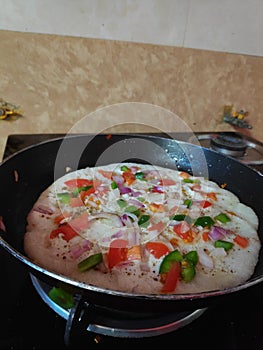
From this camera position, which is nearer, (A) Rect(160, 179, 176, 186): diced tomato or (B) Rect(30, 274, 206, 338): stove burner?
(B) Rect(30, 274, 206, 338): stove burner

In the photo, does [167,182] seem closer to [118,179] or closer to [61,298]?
[118,179]

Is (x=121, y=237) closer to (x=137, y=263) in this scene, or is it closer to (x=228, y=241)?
(x=137, y=263)

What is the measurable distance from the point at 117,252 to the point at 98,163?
51 centimetres

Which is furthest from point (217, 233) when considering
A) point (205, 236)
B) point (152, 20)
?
point (152, 20)

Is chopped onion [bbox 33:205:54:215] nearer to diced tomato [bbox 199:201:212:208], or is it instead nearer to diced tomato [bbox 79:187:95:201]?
diced tomato [bbox 79:187:95:201]

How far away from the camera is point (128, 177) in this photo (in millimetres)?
1173

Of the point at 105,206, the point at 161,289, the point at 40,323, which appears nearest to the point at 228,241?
the point at 161,289

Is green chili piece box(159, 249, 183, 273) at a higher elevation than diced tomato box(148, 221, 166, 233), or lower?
lower

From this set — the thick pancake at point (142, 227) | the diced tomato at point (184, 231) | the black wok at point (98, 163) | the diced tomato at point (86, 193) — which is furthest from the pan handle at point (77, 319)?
the diced tomato at point (86, 193)

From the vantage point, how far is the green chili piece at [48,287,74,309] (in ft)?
2.28

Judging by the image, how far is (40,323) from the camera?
0.71 metres

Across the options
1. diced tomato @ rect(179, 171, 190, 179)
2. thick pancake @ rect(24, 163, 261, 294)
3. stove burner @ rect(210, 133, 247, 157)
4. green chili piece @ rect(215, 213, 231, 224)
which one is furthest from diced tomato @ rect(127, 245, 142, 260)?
stove burner @ rect(210, 133, 247, 157)

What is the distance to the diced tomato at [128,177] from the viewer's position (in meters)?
1.16

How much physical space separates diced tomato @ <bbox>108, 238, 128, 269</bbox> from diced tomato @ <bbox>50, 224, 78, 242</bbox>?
0.12m
